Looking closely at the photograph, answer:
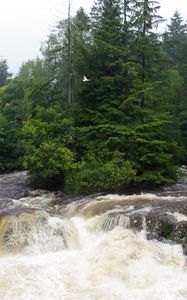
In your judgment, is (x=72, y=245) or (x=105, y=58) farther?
(x=105, y=58)

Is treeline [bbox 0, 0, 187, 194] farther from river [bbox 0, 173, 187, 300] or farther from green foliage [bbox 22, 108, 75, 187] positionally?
river [bbox 0, 173, 187, 300]

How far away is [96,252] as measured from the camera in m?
13.4

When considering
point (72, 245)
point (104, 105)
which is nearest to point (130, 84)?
point (104, 105)

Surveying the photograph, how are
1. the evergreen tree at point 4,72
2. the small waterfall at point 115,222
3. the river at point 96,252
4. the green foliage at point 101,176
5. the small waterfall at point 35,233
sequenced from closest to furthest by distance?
1. the river at point 96,252
2. the small waterfall at point 35,233
3. the small waterfall at point 115,222
4. the green foliage at point 101,176
5. the evergreen tree at point 4,72

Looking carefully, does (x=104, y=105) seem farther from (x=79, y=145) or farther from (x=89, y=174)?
(x=89, y=174)

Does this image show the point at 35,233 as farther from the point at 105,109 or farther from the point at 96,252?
the point at 105,109

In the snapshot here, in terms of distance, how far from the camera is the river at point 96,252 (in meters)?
11.2

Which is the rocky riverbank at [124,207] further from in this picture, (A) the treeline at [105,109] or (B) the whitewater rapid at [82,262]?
(A) the treeline at [105,109]

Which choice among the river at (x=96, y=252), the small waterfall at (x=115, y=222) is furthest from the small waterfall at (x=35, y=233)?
the small waterfall at (x=115, y=222)

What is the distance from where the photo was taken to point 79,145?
78.3ft

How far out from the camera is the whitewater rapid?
36.5ft

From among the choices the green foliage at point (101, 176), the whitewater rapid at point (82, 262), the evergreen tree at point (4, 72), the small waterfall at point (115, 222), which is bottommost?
the whitewater rapid at point (82, 262)

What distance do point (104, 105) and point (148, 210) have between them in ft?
32.5

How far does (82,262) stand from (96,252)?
2.12 feet
